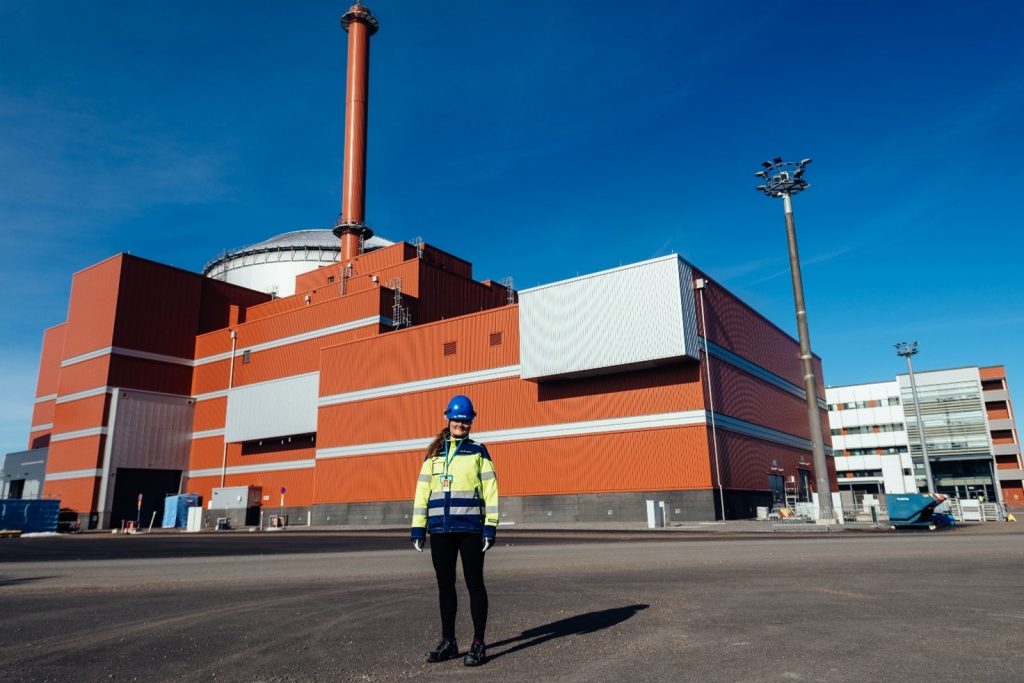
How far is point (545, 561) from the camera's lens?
41.3ft

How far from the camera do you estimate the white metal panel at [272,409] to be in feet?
161

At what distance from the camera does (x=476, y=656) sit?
4578mm

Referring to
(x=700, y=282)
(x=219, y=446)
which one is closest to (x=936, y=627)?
(x=700, y=282)

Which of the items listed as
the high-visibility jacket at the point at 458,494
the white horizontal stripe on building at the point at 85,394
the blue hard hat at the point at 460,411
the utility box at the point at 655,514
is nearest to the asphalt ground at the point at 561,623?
the high-visibility jacket at the point at 458,494

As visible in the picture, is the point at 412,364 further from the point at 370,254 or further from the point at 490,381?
the point at 370,254

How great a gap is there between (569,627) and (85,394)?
60.3 m

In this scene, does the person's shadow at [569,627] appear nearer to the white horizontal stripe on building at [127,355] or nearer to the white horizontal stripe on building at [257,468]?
the white horizontal stripe on building at [257,468]

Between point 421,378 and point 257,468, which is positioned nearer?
point 421,378

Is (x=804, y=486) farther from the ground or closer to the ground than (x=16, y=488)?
closer to the ground

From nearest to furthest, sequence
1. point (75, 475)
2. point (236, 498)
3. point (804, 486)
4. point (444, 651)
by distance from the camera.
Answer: point (444, 651) < point (804, 486) < point (236, 498) < point (75, 475)

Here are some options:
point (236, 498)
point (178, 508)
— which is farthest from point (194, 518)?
point (178, 508)

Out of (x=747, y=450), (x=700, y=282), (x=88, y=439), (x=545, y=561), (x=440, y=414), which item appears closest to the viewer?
(x=545, y=561)

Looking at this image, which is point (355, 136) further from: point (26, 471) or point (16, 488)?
point (16, 488)

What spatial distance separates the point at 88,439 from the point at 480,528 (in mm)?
59113
